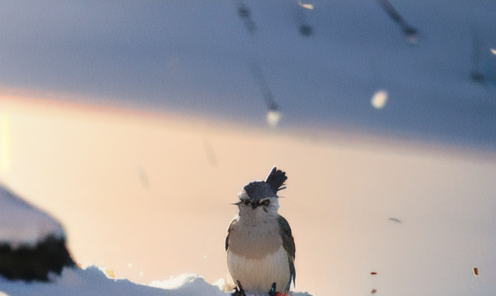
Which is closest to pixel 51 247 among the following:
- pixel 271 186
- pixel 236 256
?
pixel 236 256

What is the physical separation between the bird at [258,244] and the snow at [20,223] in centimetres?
400

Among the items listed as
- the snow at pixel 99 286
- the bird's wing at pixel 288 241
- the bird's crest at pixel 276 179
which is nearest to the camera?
the snow at pixel 99 286

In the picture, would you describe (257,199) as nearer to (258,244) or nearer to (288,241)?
(258,244)

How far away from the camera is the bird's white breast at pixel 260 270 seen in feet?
41.2

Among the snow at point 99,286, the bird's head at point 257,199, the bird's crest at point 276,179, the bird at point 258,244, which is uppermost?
the bird's crest at point 276,179

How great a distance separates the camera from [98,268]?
1324 centimetres

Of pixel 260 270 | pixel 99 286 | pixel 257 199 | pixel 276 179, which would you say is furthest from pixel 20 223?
pixel 276 179

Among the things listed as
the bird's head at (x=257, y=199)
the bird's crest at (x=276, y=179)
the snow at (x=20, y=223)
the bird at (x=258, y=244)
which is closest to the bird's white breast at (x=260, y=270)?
the bird at (x=258, y=244)

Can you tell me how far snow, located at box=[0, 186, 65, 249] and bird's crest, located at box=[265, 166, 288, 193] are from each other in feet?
16.1

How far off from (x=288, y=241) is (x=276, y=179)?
1.51m

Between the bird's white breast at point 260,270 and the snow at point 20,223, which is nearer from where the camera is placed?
the snow at point 20,223

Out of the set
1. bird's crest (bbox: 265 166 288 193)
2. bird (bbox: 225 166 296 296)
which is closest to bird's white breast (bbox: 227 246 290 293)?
bird (bbox: 225 166 296 296)

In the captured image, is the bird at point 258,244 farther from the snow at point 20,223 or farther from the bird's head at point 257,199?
the snow at point 20,223

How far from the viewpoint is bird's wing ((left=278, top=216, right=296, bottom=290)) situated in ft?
42.4
